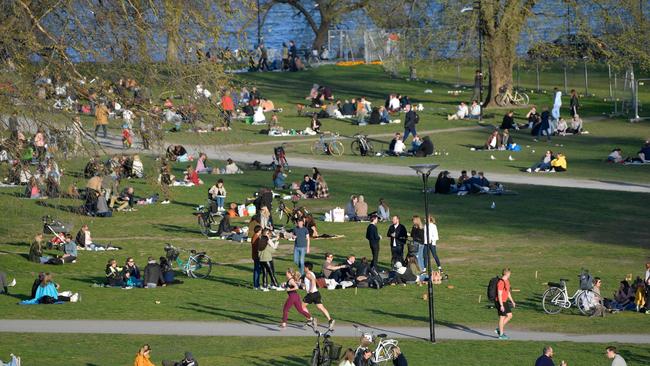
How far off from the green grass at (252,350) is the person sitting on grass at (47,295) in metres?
3.23

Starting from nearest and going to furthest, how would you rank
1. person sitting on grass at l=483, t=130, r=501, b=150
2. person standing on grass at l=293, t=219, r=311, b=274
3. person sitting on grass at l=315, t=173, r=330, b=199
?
person standing on grass at l=293, t=219, r=311, b=274 < person sitting on grass at l=315, t=173, r=330, b=199 < person sitting on grass at l=483, t=130, r=501, b=150

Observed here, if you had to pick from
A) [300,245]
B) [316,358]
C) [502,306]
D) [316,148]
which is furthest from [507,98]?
[316,358]

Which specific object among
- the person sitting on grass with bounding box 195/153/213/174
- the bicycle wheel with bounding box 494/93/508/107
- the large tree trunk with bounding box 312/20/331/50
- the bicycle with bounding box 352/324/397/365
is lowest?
the bicycle with bounding box 352/324/397/365

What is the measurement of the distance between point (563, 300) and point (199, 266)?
1000 cm

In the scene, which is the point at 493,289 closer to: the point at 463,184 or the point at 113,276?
the point at 113,276

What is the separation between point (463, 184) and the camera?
4800 centimetres

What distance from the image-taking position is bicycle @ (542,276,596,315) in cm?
3152

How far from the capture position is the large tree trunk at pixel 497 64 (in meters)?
68.2

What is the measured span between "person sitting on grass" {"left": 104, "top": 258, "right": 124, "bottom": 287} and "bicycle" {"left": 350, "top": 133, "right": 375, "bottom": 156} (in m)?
23.5

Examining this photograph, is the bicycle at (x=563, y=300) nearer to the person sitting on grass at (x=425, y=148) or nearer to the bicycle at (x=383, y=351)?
the bicycle at (x=383, y=351)

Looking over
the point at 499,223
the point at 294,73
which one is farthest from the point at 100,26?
the point at 294,73

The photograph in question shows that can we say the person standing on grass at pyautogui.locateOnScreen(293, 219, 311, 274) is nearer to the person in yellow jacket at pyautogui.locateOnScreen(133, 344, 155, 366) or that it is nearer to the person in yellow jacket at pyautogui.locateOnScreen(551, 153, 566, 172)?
the person in yellow jacket at pyautogui.locateOnScreen(133, 344, 155, 366)

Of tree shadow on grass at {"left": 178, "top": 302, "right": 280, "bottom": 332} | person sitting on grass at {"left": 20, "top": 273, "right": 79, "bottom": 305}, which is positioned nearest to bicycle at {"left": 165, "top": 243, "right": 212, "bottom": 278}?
tree shadow on grass at {"left": 178, "top": 302, "right": 280, "bottom": 332}

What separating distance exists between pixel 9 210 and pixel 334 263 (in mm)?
12716
